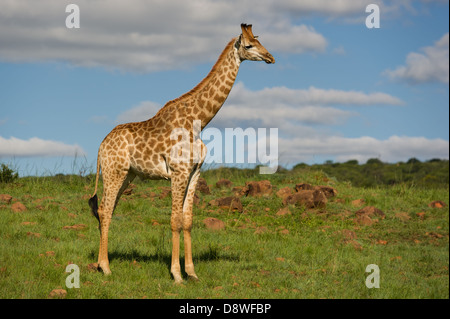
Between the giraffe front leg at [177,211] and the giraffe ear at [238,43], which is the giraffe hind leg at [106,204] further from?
the giraffe ear at [238,43]

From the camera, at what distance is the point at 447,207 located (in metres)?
15.8

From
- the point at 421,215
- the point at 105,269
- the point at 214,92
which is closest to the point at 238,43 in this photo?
the point at 214,92

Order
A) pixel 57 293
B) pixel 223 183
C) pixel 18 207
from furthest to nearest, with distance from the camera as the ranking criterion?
pixel 223 183
pixel 18 207
pixel 57 293

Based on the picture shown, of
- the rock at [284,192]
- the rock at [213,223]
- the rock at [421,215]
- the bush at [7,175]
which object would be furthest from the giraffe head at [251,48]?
the bush at [7,175]

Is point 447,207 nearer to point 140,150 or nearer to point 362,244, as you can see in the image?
point 362,244

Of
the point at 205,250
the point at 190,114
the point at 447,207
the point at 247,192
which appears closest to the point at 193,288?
the point at 205,250

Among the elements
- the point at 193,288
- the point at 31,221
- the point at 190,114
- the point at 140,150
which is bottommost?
the point at 193,288

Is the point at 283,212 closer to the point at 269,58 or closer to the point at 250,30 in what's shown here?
the point at 269,58

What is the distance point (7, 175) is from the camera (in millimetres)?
18344

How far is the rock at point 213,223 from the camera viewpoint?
13273mm

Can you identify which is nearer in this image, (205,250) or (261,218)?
(205,250)

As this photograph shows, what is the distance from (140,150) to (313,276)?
4161 mm

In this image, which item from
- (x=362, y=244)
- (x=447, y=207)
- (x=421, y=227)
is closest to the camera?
(x=362, y=244)

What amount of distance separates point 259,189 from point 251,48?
313 inches
